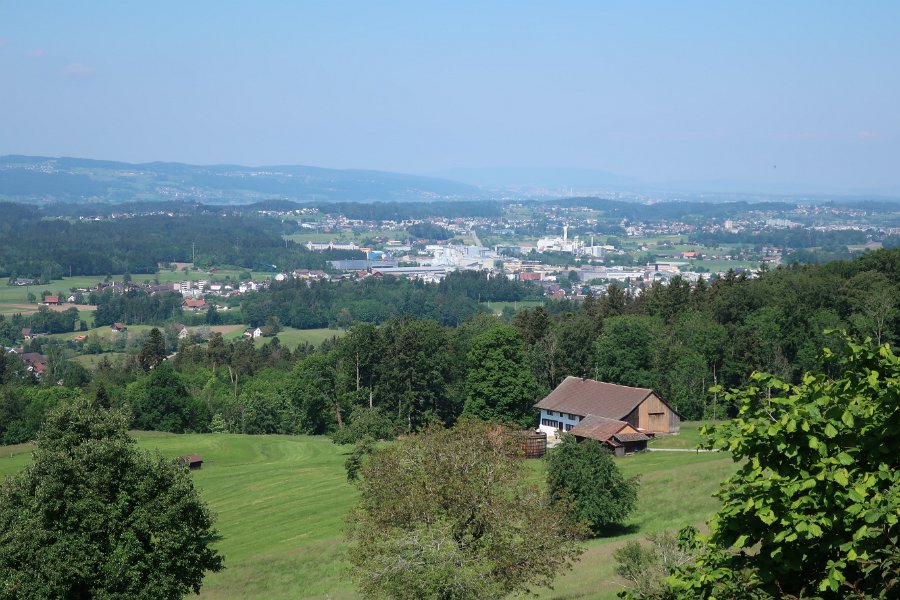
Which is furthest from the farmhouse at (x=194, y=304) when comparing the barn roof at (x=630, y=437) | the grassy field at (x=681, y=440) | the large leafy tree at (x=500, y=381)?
the barn roof at (x=630, y=437)

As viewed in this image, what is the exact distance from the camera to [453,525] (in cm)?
1878

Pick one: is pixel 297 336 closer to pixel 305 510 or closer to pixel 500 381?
pixel 500 381

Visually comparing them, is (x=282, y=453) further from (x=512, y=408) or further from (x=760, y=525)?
(x=760, y=525)

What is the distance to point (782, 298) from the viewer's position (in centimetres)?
5994

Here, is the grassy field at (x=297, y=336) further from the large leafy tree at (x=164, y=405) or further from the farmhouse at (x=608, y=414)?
the farmhouse at (x=608, y=414)

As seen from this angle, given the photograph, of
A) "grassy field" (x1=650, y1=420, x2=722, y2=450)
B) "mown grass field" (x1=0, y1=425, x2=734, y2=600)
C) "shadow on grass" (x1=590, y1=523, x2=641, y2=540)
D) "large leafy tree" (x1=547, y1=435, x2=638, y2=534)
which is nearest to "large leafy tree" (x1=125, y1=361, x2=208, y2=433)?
"mown grass field" (x1=0, y1=425, x2=734, y2=600)

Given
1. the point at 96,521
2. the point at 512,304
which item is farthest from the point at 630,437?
the point at 512,304

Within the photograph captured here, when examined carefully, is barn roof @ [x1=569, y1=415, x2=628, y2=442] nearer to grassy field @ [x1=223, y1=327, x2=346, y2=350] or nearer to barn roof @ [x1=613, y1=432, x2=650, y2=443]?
barn roof @ [x1=613, y1=432, x2=650, y2=443]

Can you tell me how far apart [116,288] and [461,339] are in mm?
125697

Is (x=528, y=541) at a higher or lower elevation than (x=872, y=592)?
lower

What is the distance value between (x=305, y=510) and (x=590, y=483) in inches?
501

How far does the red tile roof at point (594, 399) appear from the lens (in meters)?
48.9

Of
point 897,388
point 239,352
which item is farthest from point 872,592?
point 239,352

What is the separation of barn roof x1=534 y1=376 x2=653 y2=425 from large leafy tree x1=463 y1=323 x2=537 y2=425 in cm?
161
